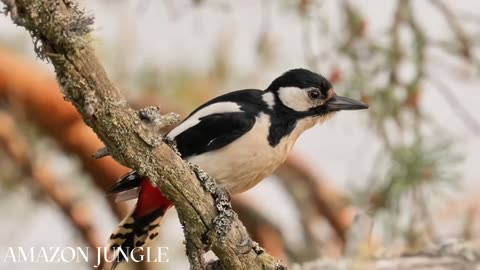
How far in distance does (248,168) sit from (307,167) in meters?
2.28

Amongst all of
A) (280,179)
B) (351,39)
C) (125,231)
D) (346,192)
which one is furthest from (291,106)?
(280,179)

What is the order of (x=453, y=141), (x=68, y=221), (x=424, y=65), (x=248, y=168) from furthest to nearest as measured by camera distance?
(x=68, y=221)
(x=424, y=65)
(x=453, y=141)
(x=248, y=168)

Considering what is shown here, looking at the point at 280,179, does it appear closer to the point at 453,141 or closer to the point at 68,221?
the point at 68,221

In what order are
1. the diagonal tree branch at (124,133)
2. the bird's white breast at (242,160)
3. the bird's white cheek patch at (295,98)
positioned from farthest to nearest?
the bird's white cheek patch at (295,98), the bird's white breast at (242,160), the diagonal tree branch at (124,133)

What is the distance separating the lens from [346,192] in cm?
310

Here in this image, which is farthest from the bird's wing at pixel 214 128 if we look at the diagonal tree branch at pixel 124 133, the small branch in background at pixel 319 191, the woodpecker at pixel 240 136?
the small branch in background at pixel 319 191

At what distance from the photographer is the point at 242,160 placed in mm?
2293

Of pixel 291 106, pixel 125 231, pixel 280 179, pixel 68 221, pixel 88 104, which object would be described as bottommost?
pixel 280 179

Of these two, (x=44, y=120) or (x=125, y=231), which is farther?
(x=44, y=120)

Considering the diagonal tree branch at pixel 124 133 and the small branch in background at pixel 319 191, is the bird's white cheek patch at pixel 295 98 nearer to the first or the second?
the diagonal tree branch at pixel 124 133

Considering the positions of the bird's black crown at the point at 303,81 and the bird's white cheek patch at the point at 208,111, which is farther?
the bird's black crown at the point at 303,81

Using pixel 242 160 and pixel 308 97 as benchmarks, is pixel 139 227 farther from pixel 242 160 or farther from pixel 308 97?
pixel 308 97

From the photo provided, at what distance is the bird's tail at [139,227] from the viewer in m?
2.37

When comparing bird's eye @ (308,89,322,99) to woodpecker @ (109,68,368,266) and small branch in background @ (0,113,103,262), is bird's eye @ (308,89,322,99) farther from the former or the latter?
small branch in background @ (0,113,103,262)
